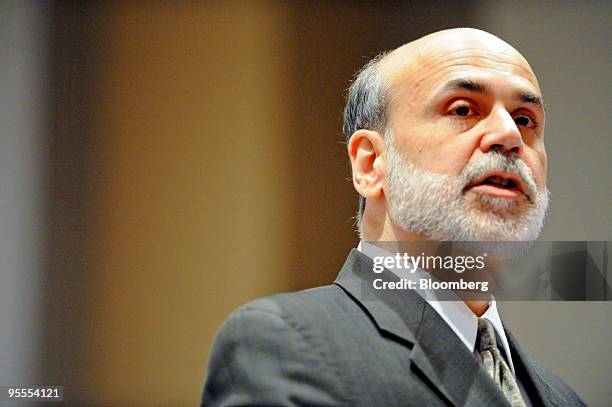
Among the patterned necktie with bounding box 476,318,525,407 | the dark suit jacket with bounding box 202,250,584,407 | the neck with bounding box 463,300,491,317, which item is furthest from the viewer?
the neck with bounding box 463,300,491,317

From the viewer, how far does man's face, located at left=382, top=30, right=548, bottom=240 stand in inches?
48.4

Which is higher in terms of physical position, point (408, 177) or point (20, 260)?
point (408, 177)

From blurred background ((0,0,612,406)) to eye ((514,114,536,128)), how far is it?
6.2 inches

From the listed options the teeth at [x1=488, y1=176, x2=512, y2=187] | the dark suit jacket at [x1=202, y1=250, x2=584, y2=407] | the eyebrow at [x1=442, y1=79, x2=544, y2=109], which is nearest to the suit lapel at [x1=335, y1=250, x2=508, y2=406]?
the dark suit jacket at [x1=202, y1=250, x2=584, y2=407]

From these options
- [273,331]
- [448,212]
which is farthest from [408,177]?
[273,331]

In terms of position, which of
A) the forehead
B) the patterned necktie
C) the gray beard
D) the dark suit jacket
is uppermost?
the forehead

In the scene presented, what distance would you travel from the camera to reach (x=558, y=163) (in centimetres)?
147

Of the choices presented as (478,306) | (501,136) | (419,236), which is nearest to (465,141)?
(501,136)

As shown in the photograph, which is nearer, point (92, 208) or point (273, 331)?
point (273, 331)

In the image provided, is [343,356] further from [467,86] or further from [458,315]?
[467,86]

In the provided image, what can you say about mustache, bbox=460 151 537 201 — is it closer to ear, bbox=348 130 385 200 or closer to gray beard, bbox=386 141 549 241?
gray beard, bbox=386 141 549 241

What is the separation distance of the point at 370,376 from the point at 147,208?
61 cm

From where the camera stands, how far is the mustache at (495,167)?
1.22 m

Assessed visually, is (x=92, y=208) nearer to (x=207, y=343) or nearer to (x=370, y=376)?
(x=207, y=343)
